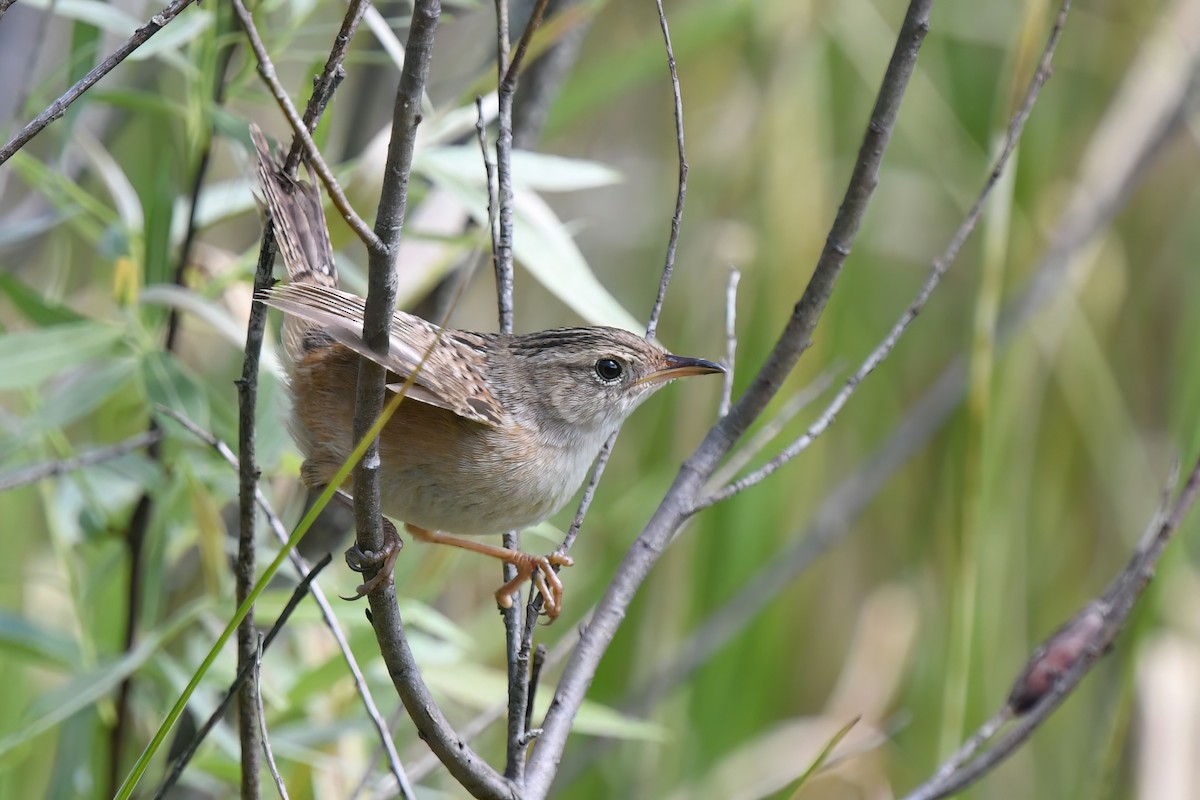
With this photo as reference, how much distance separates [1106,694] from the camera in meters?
4.33

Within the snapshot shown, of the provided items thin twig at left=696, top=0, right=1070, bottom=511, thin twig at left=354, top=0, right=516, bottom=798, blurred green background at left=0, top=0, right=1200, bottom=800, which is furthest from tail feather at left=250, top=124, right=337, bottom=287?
thin twig at left=696, top=0, right=1070, bottom=511

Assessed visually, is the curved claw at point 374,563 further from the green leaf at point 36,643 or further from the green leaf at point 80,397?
the green leaf at point 36,643

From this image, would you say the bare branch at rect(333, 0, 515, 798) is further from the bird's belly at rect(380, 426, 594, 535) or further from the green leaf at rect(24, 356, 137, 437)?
the green leaf at rect(24, 356, 137, 437)

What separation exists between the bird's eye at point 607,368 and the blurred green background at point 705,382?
0.13 meters

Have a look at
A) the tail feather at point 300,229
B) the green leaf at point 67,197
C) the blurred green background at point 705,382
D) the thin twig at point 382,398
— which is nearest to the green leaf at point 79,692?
the blurred green background at point 705,382

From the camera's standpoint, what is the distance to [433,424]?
225 centimetres

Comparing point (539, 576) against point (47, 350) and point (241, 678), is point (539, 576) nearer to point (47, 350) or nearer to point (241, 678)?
point (241, 678)

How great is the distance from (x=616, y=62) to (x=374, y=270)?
1.96 metres

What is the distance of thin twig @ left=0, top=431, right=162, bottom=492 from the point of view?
223 cm

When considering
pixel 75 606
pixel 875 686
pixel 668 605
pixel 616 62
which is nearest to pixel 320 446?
pixel 75 606

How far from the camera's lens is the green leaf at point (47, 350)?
2.38 m

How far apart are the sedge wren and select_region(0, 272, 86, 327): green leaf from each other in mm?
487

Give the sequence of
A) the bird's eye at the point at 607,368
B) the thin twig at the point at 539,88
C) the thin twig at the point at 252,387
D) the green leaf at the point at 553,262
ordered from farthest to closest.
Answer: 1. the thin twig at the point at 539,88
2. the bird's eye at the point at 607,368
3. the green leaf at the point at 553,262
4. the thin twig at the point at 252,387

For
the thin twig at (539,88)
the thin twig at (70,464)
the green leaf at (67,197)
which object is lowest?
the thin twig at (70,464)
